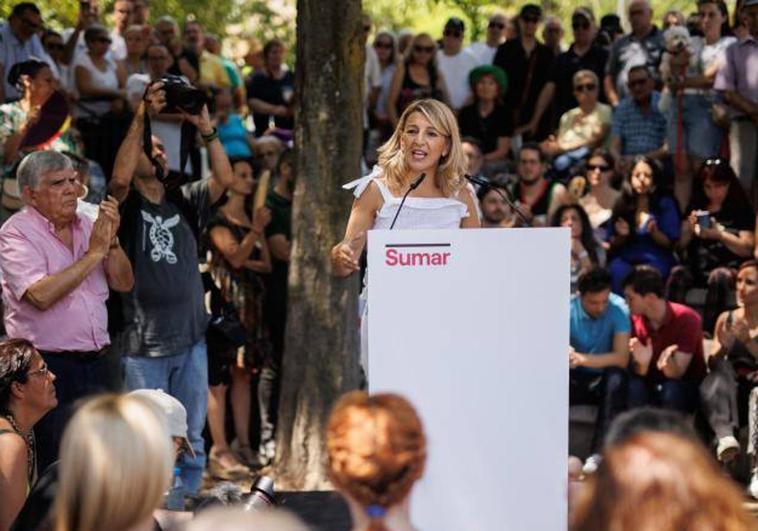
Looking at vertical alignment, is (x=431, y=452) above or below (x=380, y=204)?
below

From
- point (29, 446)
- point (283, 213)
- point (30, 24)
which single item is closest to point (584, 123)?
point (283, 213)

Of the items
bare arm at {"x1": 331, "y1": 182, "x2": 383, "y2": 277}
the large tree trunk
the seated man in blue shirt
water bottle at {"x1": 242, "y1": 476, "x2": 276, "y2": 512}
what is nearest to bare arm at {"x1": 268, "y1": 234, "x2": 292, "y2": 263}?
the large tree trunk

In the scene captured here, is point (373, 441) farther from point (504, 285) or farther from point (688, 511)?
point (504, 285)

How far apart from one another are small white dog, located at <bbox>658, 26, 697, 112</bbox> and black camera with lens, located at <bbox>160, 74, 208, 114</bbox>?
5.46m

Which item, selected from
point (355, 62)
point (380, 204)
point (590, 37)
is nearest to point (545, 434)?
point (380, 204)

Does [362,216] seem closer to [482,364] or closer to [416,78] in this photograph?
[482,364]

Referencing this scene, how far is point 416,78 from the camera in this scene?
13.1 meters

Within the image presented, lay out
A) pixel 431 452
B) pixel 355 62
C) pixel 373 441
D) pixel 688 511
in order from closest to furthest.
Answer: pixel 688 511, pixel 373 441, pixel 431 452, pixel 355 62

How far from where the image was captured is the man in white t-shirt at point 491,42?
13.6 metres

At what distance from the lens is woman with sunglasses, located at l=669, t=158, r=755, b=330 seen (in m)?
10.1

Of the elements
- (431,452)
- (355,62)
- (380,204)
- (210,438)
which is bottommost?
(210,438)

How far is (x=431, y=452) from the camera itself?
543 centimetres

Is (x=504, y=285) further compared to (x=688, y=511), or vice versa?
(x=504, y=285)

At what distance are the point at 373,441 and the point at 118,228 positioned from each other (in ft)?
13.3
